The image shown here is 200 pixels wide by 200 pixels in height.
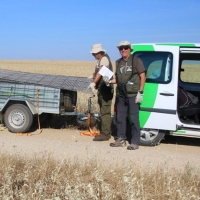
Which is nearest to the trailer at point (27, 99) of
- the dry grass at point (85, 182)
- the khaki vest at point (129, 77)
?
the khaki vest at point (129, 77)

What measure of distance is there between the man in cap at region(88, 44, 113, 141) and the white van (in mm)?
665

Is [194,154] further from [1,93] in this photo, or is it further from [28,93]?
[1,93]

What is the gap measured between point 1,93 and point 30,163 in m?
3.59

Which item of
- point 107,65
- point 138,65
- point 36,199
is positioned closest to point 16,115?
point 107,65

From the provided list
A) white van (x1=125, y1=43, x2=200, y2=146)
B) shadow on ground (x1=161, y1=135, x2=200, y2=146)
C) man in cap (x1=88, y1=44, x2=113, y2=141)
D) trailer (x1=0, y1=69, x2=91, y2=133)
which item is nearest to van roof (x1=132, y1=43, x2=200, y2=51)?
white van (x1=125, y1=43, x2=200, y2=146)

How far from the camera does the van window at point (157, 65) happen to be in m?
7.00

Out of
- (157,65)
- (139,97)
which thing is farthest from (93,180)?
(157,65)

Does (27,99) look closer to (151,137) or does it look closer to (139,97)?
(139,97)

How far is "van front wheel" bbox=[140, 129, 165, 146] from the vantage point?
7.20 meters

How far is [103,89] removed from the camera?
302 inches

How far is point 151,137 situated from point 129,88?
1109mm

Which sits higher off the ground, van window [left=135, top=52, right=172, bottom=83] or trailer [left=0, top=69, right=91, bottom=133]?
van window [left=135, top=52, right=172, bottom=83]

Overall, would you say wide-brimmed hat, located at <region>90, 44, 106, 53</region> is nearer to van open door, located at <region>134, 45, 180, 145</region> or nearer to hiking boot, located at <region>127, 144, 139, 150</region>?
van open door, located at <region>134, 45, 180, 145</region>

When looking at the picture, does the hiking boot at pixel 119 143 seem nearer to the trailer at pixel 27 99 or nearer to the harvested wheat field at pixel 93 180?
the harvested wheat field at pixel 93 180
